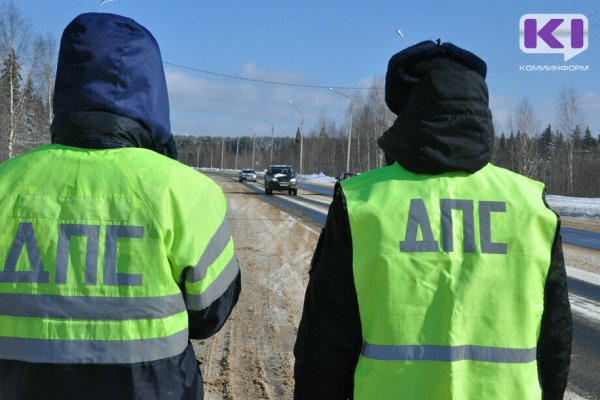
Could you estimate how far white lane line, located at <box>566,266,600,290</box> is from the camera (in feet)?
31.7

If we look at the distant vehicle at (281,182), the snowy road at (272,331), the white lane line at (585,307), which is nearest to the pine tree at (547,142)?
the distant vehicle at (281,182)

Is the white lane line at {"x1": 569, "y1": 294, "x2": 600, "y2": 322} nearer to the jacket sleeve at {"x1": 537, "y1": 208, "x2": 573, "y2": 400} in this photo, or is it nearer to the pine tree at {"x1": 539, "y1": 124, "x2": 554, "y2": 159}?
the jacket sleeve at {"x1": 537, "y1": 208, "x2": 573, "y2": 400}

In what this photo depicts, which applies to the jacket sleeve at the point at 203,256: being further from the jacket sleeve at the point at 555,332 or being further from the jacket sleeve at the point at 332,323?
the jacket sleeve at the point at 555,332

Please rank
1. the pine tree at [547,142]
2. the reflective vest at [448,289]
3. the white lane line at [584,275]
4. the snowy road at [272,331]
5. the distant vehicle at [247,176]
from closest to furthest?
the reflective vest at [448,289] < the snowy road at [272,331] < the white lane line at [584,275] < the distant vehicle at [247,176] < the pine tree at [547,142]

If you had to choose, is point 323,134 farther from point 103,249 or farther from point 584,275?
point 103,249

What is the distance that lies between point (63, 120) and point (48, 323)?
0.69m

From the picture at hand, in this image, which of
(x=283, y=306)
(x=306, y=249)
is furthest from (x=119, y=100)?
(x=306, y=249)

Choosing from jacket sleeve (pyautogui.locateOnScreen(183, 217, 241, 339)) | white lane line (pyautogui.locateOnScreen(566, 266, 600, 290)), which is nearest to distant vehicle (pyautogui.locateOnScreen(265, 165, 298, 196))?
white lane line (pyautogui.locateOnScreen(566, 266, 600, 290))

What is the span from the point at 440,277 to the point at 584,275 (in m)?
9.52

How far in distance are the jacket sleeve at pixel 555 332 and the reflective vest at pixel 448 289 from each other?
51mm

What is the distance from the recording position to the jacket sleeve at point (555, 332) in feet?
6.21

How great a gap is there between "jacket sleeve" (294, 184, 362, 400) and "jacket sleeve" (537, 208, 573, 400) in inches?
23.7

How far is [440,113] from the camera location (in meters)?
1.89

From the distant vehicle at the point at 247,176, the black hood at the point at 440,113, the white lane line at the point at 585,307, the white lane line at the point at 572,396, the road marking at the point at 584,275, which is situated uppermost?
the distant vehicle at the point at 247,176
